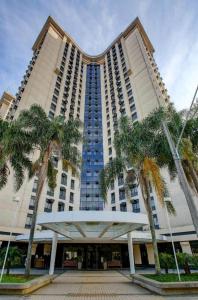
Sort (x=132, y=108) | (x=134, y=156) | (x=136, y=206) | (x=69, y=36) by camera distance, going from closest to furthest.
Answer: (x=134, y=156)
(x=136, y=206)
(x=132, y=108)
(x=69, y=36)

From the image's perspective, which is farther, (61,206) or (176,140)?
(61,206)

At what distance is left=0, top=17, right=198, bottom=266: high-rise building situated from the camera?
1157 inches

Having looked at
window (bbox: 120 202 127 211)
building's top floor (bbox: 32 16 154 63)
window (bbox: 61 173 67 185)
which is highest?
building's top floor (bbox: 32 16 154 63)

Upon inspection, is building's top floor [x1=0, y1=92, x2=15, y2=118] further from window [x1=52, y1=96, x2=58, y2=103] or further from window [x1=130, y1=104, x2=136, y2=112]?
window [x1=130, y1=104, x2=136, y2=112]

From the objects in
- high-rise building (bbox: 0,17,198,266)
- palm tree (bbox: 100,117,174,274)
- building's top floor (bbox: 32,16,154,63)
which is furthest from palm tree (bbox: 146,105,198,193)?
building's top floor (bbox: 32,16,154,63)

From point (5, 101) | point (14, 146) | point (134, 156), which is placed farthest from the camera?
point (5, 101)

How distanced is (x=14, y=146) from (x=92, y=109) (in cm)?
4191

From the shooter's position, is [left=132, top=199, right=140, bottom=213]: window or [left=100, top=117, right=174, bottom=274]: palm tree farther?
[left=132, top=199, right=140, bottom=213]: window

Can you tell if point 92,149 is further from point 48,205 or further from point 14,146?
point 14,146

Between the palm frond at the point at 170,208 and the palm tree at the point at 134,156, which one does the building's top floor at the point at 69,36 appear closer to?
the palm tree at the point at 134,156

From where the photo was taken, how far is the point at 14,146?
15.8 meters

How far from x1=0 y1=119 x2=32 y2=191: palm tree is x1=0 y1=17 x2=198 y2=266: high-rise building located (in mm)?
11745

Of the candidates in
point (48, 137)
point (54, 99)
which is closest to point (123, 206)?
point (48, 137)

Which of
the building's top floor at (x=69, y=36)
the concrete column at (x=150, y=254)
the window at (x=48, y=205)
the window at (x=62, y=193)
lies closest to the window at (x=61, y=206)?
the window at (x=62, y=193)
